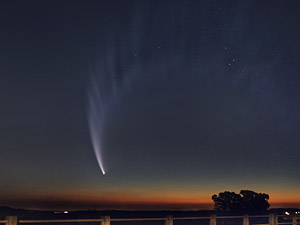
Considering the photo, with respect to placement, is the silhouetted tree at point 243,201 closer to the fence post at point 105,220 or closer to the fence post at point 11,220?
the fence post at point 105,220

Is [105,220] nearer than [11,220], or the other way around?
[11,220]

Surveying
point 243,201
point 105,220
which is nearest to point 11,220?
point 105,220

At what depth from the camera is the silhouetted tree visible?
68000 millimetres

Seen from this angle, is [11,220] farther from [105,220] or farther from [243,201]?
[243,201]

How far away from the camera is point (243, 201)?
68812 mm

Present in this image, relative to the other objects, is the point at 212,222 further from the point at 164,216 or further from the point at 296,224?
the point at 296,224

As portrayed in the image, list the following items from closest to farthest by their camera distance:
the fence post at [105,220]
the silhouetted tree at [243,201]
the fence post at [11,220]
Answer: the fence post at [11,220] < the fence post at [105,220] < the silhouetted tree at [243,201]

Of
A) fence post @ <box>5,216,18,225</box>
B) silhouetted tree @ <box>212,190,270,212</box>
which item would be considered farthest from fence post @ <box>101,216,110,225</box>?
silhouetted tree @ <box>212,190,270,212</box>

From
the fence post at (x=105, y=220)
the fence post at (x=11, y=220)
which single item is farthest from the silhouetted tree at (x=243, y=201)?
the fence post at (x=11, y=220)

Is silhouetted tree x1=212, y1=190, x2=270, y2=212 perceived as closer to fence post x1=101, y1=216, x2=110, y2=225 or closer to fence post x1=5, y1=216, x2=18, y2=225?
fence post x1=101, y1=216, x2=110, y2=225

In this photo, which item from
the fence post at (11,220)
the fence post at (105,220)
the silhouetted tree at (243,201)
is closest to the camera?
the fence post at (11,220)

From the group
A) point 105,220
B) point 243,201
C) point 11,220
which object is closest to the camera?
point 11,220

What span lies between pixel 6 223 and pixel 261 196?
224ft

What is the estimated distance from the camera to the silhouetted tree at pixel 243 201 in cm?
6800
